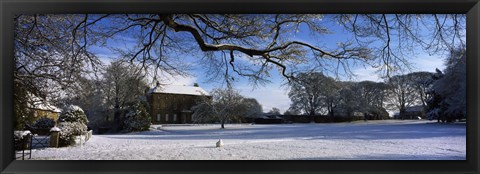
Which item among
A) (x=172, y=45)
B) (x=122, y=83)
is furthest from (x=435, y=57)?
(x=122, y=83)

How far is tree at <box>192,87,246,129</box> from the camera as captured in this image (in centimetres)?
476

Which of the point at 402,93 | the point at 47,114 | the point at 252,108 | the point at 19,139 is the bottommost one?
the point at 19,139

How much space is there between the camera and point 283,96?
468 cm

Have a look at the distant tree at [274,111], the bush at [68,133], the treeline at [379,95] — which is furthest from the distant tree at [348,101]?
the bush at [68,133]

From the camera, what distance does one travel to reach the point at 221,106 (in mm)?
4777

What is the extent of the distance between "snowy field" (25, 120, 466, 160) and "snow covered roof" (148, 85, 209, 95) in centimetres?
49

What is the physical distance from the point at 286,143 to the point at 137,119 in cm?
226

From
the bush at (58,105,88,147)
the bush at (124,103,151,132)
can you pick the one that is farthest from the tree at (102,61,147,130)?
the bush at (58,105,88,147)

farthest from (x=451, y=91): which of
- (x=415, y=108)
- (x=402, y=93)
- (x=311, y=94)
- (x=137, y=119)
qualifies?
(x=137, y=119)

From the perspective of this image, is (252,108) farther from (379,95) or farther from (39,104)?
(39,104)

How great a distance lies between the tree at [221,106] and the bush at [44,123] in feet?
6.43

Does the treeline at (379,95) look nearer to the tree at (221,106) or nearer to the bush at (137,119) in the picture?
the tree at (221,106)

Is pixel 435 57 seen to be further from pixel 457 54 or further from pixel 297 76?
pixel 297 76

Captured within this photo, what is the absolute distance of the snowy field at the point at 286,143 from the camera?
4263 millimetres
